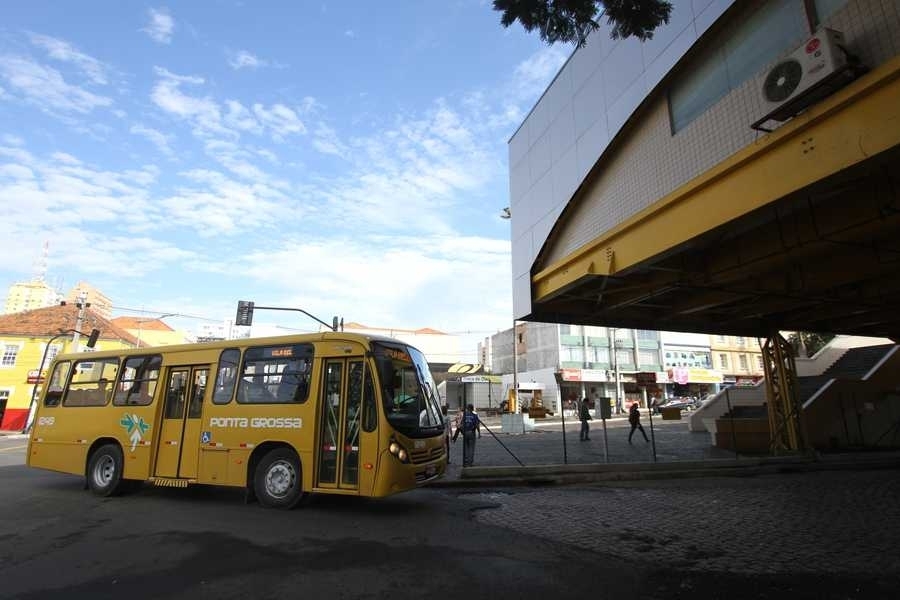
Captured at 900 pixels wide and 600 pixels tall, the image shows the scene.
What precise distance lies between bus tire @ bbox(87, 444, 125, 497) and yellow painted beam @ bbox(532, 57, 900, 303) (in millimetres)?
9928

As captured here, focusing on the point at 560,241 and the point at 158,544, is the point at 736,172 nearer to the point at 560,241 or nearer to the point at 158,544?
the point at 560,241

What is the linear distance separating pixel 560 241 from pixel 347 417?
6.68 metres

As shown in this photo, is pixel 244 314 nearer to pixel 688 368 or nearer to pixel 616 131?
pixel 616 131

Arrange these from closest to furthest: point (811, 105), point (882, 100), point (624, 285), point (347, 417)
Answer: point (882, 100), point (811, 105), point (347, 417), point (624, 285)

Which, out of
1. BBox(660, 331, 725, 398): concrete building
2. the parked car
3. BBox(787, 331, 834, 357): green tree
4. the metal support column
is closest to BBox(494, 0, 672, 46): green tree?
the metal support column

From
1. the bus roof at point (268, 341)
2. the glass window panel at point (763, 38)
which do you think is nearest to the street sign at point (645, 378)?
the bus roof at point (268, 341)

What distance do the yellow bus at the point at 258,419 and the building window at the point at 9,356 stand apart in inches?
1419

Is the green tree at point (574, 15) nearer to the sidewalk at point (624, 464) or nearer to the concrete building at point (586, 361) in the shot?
the sidewalk at point (624, 464)

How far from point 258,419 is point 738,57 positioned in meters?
9.47

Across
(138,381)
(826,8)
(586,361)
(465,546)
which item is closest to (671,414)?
(586,361)

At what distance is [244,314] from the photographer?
2442 centimetres

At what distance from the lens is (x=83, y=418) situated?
1024 centimetres

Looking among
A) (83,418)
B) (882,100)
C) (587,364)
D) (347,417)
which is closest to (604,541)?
(347,417)

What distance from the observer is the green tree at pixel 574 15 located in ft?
17.1
